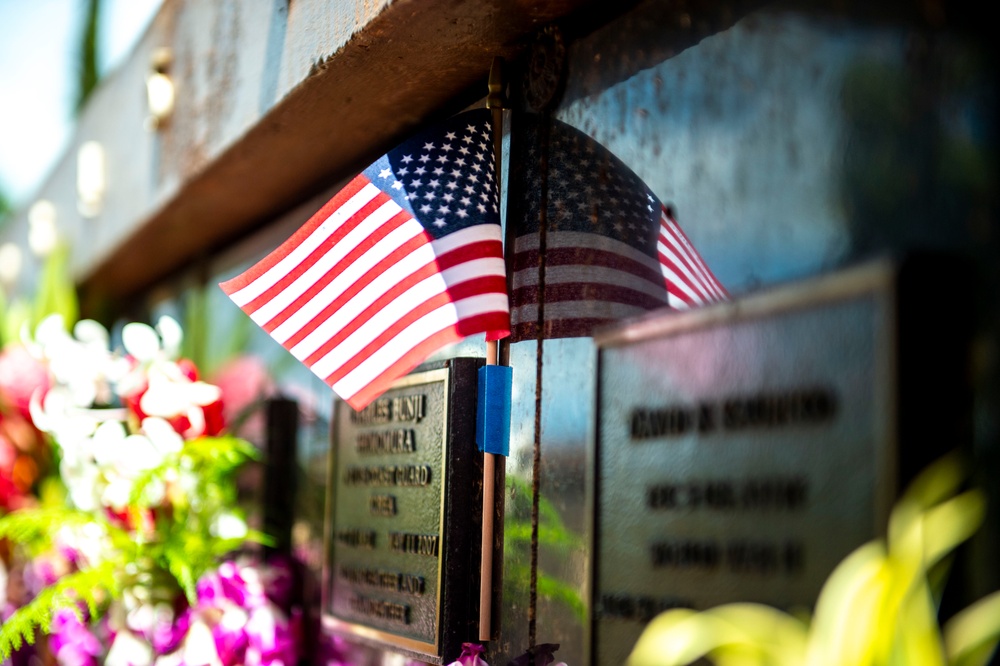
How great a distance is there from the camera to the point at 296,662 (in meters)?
3.92

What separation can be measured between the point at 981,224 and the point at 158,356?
3.49 m

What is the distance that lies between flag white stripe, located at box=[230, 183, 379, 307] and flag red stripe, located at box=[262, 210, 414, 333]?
0.09 metres

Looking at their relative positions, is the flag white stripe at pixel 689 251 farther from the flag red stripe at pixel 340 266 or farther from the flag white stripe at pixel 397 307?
the flag red stripe at pixel 340 266

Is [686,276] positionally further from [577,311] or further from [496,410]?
[496,410]

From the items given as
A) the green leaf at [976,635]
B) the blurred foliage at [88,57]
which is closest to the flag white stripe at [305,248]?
the green leaf at [976,635]

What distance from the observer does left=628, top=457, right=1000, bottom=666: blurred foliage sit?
1405 millimetres

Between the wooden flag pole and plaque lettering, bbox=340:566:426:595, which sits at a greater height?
the wooden flag pole

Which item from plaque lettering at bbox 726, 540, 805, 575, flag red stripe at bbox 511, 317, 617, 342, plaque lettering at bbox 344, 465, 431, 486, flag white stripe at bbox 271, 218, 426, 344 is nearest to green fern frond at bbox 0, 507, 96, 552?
plaque lettering at bbox 344, 465, 431, 486

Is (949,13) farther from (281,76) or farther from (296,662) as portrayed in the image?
(296,662)

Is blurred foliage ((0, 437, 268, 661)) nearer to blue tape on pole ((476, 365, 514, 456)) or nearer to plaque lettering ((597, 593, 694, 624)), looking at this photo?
blue tape on pole ((476, 365, 514, 456))

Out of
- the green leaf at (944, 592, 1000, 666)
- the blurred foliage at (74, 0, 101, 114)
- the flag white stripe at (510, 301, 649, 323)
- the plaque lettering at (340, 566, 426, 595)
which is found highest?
the blurred foliage at (74, 0, 101, 114)

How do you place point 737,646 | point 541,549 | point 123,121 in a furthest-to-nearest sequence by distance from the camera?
point 123,121 → point 541,549 → point 737,646

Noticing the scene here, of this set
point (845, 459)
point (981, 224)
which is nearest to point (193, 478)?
point (845, 459)

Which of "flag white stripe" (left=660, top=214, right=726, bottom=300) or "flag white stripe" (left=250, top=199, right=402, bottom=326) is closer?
"flag white stripe" (left=660, top=214, right=726, bottom=300)
